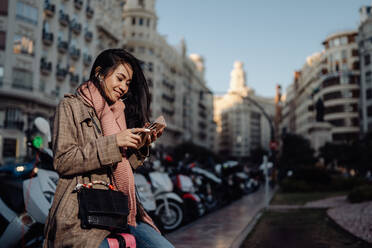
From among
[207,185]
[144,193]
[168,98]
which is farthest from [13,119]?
[168,98]

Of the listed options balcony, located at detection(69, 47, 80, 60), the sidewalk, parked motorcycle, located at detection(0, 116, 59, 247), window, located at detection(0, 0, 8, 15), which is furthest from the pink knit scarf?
balcony, located at detection(69, 47, 80, 60)

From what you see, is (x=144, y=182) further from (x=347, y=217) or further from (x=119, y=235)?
(x=119, y=235)

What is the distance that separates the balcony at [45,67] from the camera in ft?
113

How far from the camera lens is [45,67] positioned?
113ft

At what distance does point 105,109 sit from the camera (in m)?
2.23

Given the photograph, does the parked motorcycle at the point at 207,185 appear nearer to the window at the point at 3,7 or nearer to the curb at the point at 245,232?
the curb at the point at 245,232

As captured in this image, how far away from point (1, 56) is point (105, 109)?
3162 centimetres

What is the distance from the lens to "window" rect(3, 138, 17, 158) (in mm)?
31053

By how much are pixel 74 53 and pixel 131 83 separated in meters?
37.8

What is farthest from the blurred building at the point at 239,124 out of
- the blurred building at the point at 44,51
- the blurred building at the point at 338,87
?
the blurred building at the point at 44,51

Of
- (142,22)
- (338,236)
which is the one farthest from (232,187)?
(142,22)

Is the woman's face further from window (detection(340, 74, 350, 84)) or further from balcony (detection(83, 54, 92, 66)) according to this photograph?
window (detection(340, 74, 350, 84))

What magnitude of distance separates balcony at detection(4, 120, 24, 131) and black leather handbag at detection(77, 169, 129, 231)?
3184 centimetres

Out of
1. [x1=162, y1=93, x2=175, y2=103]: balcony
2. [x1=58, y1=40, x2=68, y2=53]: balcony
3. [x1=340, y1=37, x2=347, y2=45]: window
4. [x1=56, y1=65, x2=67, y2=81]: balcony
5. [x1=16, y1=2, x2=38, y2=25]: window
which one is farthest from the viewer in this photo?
[x1=340, y1=37, x2=347, y2=45]: window
